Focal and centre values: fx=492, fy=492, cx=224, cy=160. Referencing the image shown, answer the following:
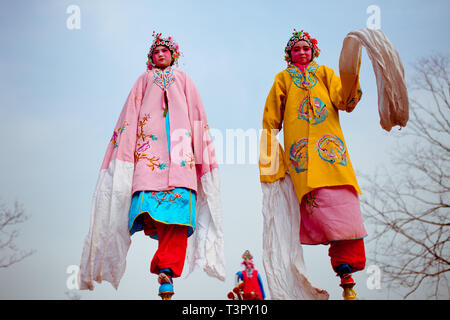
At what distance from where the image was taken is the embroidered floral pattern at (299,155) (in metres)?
3.56

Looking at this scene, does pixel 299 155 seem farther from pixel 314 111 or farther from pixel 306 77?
pixel 306 77

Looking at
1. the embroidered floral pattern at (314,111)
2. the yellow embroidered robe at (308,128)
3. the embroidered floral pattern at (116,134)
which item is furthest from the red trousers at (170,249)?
the embroidered floral pattern at (314,111)

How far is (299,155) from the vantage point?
3609 mm

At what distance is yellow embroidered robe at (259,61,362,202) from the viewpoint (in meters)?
3.48

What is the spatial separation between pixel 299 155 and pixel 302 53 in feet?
2.98

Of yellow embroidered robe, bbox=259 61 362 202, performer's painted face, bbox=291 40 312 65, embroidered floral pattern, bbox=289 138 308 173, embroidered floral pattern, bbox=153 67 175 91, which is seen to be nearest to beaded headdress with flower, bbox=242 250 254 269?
yellow embroidered robe, bbox=259 61 362 202

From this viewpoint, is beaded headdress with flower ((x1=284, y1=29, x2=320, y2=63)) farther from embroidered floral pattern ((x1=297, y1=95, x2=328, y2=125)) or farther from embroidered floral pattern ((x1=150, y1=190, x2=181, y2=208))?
embroidered floral pattern ((x1=150, y1=190, x2=181, y2=208))

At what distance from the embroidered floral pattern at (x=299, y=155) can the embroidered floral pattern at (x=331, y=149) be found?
98 millimetres

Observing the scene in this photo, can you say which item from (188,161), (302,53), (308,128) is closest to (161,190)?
(188,161)

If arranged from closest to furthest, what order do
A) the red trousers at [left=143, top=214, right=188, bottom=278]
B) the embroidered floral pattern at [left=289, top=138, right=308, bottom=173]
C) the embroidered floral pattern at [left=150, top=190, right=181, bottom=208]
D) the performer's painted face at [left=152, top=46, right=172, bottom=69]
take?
1. the red trousers at [left=143, top=214, right=188, bottom=278]
2. the embroidered floral pattern at [left=150, top=190, right=181, bottom=208]
3. the embroidered floral pattern at [left=289, top=138, right=308, bottom=173]
4. the performer's painted face at [left=152, top=46, right=172, bottom=69]

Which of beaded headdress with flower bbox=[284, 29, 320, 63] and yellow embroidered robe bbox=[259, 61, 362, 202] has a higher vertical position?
beaded headdress with flower bbox=[284, 29, 320, 63]

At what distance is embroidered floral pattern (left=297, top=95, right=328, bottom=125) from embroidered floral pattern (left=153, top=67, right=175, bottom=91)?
102 centimetres
